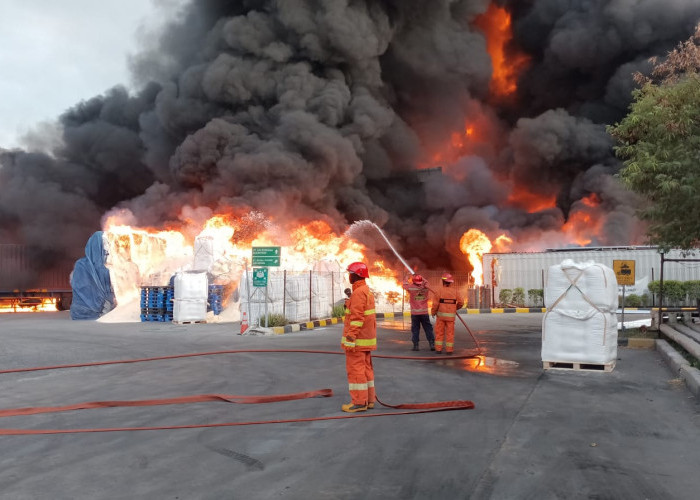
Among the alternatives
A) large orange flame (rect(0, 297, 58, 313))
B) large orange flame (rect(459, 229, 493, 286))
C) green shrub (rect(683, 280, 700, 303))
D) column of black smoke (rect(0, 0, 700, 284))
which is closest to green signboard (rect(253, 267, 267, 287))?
column of black smoke (rect(0, 0, 700, 284))

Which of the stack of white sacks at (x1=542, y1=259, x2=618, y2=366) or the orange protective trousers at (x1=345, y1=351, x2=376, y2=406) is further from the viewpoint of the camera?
the stack of white sacks at (x1=542, y1=259, x2=618, y2=366)

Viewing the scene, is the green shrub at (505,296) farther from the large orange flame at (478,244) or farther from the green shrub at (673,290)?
the green shrub at (673,290)

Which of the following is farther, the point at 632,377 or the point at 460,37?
the point at 460,37

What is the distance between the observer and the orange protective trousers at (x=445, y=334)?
11000 mm

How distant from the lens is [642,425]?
562cm

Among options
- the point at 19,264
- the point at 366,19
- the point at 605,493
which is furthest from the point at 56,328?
the point at 366,19

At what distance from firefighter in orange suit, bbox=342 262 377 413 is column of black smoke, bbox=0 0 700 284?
23244 mm

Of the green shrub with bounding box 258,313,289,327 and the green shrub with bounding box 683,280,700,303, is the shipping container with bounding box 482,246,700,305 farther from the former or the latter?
the green shrub with bounding box 258,313,289,327

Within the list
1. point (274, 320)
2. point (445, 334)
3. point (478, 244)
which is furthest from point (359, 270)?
point (478, 244)

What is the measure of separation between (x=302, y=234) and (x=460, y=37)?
19351 millimetres

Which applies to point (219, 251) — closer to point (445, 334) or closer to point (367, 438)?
point (445, 334)

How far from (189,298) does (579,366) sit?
1325 cm

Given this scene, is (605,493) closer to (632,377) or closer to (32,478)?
(32,478)

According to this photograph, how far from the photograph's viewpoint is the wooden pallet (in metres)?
8.83
